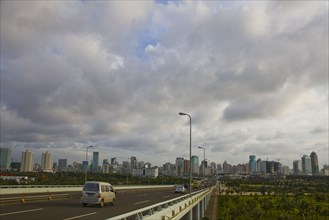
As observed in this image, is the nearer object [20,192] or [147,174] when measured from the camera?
[20,192]

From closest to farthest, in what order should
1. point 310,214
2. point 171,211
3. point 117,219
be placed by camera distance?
point 117,219 < point 171,211 < point 310,214

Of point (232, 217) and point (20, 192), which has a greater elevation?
point (20, 192)

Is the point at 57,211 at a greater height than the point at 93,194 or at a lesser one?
lesser

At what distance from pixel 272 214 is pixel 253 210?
1174 centimetres

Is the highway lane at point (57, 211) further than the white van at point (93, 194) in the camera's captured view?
No

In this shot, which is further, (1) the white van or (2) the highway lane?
(1) the white van

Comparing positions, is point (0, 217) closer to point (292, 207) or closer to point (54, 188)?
point (54, 188)

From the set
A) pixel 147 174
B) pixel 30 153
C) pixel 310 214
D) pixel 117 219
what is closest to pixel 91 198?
pixel 117 219

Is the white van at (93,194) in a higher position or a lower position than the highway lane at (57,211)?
higher

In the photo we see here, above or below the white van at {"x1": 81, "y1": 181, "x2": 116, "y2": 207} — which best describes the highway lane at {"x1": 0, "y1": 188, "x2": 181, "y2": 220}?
below

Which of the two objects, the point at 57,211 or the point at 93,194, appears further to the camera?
the point at 93,194

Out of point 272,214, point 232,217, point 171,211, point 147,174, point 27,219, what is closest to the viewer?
point 171,211

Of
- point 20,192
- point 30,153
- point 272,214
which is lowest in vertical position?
point 272,214

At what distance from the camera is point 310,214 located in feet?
175
